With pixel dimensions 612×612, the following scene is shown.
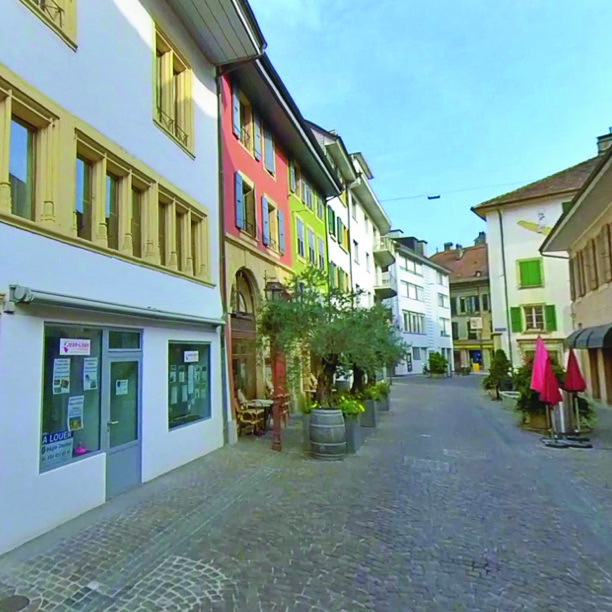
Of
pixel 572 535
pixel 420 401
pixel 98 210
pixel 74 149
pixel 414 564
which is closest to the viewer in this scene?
pixel 414 564

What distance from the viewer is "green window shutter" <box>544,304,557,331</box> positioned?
1030 inches

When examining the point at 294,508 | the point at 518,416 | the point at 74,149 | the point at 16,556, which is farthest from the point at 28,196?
the point at 518,416

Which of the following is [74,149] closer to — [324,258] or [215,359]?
[215,359]

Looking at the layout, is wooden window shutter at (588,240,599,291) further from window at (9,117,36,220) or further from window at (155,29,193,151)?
window at (9,117,36,220)

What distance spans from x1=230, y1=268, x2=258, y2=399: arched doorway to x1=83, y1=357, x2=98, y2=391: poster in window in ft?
16.0

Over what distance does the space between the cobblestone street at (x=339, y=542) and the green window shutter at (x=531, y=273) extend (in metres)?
19.8

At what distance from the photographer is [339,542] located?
196 inches

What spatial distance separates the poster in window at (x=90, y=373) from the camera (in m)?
6.45

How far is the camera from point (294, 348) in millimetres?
10609

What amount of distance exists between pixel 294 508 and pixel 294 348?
4758 millimetres

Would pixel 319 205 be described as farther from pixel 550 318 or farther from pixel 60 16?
pixel 60 16

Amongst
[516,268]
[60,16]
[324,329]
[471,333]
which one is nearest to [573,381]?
[324,329]

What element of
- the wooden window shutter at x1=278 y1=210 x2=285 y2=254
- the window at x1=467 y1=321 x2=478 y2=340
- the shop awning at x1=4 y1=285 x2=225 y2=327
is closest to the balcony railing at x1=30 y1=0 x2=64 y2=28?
the shop awning at x1=4 y1=285 x2=225 y2=327

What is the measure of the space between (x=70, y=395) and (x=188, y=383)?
3.17 metres
